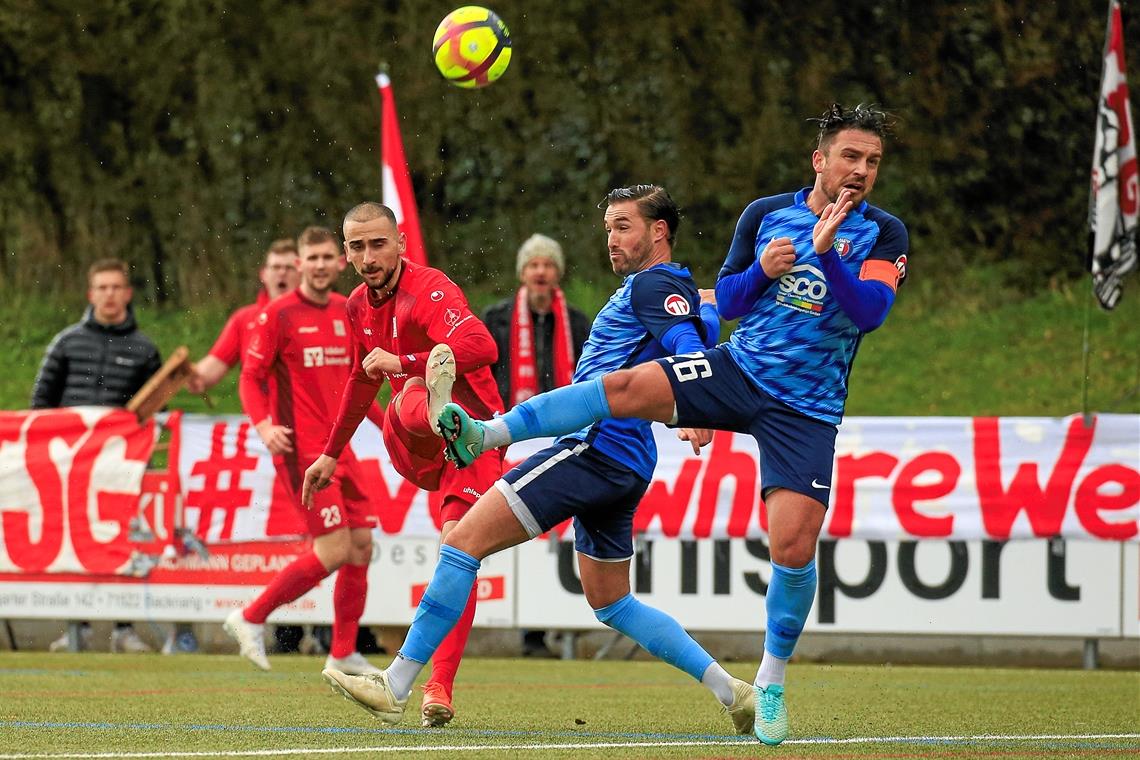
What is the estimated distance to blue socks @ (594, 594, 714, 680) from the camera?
7.09 metres

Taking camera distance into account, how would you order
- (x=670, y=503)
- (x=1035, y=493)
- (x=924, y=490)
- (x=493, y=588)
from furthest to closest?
(x=493, y=588) < (x=670, y=503) < (x=924, y=490) < (x=1035, y=493)

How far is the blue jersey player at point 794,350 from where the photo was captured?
21.9 ft

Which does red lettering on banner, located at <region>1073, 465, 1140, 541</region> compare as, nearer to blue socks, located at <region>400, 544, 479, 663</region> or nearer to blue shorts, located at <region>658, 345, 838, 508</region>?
blue shorts, located at <region>658, 345, 838, 508</region>

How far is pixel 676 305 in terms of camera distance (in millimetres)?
6812

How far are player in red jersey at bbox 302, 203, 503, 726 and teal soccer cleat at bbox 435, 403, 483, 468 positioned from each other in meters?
0.80

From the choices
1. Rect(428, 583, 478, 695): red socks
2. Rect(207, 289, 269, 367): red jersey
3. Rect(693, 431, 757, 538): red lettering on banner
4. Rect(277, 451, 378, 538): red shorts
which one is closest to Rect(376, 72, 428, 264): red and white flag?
Rect(207, 289, 269, 367): red jersey

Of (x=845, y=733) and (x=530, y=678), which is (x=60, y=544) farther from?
(x=845, y=733)

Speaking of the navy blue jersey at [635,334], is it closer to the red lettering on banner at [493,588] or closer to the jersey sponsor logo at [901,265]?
the jersey sponsor logo at [901,265]

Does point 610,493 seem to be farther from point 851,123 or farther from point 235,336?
point 235,336

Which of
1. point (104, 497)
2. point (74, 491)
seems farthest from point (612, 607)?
point (74, 491)

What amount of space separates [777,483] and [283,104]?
15465 millimetres

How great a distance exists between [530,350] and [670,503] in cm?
135

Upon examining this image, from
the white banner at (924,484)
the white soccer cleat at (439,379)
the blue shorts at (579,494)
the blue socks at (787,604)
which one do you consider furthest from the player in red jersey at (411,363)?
the white banner at (924,484)

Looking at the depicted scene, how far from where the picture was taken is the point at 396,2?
2122cm
